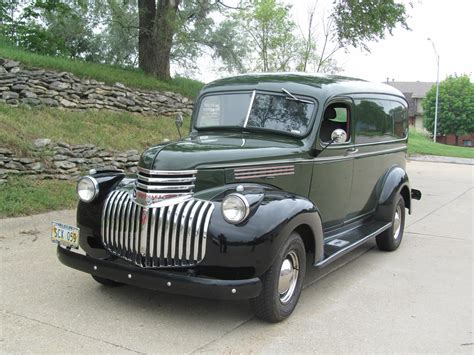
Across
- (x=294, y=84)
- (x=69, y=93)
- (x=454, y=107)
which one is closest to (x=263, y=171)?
(x=294, y=84)

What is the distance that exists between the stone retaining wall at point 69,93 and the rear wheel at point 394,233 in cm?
705

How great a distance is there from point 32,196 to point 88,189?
3.61 meters

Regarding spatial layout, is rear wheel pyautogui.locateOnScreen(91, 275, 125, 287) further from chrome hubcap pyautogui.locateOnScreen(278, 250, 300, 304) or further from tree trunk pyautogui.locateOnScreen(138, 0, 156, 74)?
tree trunk pyautogui.locateOnScreen(138, 0, 156, 74)

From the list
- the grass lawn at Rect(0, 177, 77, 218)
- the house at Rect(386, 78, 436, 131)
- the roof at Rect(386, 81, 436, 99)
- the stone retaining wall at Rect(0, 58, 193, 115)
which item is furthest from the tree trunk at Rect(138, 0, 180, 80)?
the roof at Rect(386, 81, 436, 99)

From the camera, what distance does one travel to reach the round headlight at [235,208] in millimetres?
3711

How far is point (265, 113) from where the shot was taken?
5.22m

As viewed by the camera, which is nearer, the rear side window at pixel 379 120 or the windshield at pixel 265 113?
the windshield at pixel 265 113

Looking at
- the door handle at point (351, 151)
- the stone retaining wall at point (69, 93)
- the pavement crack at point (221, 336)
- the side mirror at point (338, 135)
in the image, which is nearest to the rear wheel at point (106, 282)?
the pavement crack at point (221, 336)

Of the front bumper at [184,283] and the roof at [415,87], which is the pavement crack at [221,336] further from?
the roof at [415,87]

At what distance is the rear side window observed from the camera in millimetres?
5970

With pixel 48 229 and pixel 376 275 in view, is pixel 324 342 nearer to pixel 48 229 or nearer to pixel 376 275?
pixel 376 275

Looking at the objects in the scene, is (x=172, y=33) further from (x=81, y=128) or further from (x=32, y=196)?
(x=32, y=196)

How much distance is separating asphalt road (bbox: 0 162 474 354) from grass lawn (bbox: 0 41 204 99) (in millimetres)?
5516

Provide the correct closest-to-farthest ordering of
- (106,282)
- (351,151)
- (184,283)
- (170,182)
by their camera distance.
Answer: (184,283) → (170,182) → (106,282) → (351,151)
